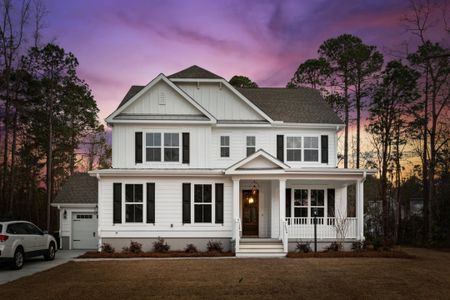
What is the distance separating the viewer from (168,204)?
2348 centimetres

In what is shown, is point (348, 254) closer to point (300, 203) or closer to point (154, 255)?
point (300, 203)

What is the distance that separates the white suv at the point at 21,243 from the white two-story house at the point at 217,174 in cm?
285

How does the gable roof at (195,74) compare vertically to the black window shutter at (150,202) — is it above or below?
above

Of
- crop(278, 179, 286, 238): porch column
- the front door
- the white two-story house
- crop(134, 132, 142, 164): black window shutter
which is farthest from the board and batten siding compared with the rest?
crop(278, 179, 286, 238): porch column

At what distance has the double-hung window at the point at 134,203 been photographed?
23.3 meters

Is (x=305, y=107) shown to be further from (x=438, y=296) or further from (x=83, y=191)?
(x=438, y=296)

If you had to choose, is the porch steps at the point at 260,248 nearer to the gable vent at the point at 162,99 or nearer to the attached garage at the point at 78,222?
the gable vent at the point at 162,99

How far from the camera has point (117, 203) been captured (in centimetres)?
2334

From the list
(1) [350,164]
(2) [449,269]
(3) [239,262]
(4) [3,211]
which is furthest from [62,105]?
(2) [449,269]

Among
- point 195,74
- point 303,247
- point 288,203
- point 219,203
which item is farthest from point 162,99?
point 303,247

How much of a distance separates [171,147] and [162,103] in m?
2.15

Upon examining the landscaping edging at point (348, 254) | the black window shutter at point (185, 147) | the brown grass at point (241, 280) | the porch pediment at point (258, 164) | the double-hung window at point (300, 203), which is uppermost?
the black window shutter at point (185, 147)

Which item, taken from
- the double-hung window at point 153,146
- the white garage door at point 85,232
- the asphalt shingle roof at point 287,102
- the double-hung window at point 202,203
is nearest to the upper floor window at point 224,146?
the double-hung window at point 202,203

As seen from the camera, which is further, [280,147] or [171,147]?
[280,147]
